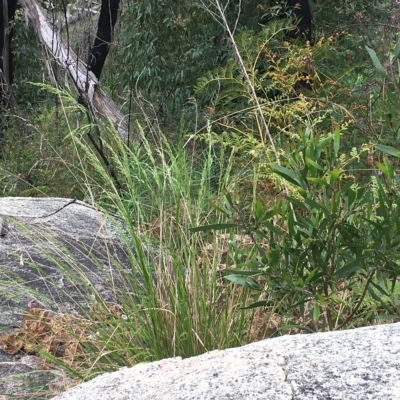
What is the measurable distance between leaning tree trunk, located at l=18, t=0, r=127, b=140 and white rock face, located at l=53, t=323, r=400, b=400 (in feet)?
12.1

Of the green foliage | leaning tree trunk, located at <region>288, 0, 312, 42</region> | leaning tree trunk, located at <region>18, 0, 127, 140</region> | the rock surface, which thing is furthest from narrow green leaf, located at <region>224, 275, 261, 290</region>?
leaning tree trunk, located at <region>288, 0, 312, 42</region>

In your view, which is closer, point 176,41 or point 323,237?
point 323,237

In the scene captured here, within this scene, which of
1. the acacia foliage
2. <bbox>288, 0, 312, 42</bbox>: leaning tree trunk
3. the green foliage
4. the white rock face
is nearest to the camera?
the white rock face

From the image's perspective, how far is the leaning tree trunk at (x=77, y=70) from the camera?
554 centimetres

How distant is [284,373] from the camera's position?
1.30 metres

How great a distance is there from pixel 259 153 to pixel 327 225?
830 mm

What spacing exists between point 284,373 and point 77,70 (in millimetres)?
4764

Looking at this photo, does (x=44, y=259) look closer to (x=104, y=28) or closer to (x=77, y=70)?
(x=77, y=70)

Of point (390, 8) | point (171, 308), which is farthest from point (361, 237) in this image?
point (390, 8)

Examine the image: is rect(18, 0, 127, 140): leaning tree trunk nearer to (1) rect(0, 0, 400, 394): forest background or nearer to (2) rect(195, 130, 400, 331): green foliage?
(1) rect(0, 0, 400, 394): forest background

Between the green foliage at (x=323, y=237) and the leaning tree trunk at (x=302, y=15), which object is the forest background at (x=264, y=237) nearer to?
the green foliage at (x=323, y=237)

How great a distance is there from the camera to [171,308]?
92.7 inches

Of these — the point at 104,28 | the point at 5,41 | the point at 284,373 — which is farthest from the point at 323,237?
the point at 104,28

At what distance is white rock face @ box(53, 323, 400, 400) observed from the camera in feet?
4.03
